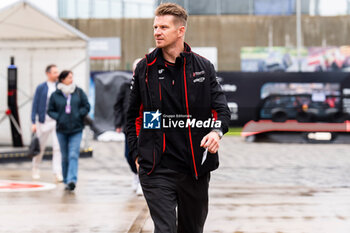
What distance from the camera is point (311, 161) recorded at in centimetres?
1399

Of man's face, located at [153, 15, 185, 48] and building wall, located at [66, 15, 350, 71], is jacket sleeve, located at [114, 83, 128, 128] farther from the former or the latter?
building wall, located at [66, 15, 350, 71]

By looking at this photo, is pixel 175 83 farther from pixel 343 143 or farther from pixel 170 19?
pixel 343 143

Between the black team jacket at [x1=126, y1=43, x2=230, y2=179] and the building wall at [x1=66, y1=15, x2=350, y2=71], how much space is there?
29.1 m

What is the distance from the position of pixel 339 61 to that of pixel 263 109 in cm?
1580

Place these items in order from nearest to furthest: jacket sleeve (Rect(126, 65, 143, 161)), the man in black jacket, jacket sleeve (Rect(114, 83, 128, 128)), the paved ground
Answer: the man in black jacket, jacket sleeve (Rect(126, 65, 143, 161)), the paved ground, jacket sleeve (Rect(114, 83, 128, 128))

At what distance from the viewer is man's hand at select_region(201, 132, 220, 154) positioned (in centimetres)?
380

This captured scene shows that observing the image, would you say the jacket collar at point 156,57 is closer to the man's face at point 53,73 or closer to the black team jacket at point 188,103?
the black team jacket at point 188,103

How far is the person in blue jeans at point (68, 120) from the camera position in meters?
8.96

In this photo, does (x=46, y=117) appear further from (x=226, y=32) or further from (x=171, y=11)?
(x=226, y=32)

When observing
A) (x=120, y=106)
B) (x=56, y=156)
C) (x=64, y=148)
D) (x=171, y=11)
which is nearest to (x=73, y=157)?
(x=64, y=148)

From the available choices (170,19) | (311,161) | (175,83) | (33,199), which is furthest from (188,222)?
(311,161)

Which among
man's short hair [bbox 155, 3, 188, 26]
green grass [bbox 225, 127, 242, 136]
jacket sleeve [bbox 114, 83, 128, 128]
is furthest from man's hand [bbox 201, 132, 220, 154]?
green grass [bbox 225, 127, 242, 136]

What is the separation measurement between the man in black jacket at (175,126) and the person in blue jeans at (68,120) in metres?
5.04

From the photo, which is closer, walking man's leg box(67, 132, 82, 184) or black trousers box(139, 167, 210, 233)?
black trousers box(139, 167, 210, 233)
